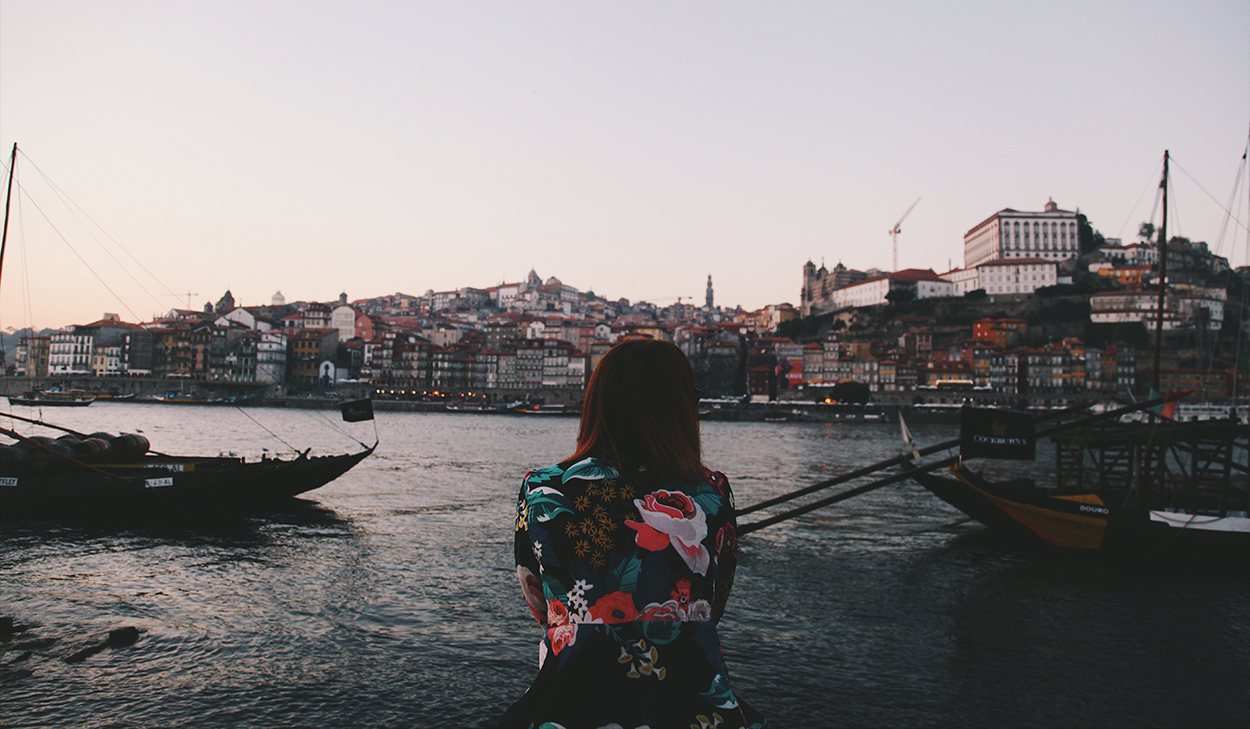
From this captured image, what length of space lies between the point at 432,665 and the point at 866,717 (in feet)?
11.2

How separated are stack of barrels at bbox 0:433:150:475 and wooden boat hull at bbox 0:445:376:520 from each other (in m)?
0.11

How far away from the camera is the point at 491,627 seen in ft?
25.3

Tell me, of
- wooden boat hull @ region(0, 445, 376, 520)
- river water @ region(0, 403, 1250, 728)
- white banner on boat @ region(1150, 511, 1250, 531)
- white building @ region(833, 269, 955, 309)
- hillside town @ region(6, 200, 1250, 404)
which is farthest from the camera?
white building @ region(833, 269, 955, 309)

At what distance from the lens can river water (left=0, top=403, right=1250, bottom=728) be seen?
19.5 ft

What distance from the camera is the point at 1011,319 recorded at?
3578 inches

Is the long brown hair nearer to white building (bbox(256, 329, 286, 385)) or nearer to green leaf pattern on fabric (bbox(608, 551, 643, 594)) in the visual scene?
green leaf pattern on fabric (bbox(608, 551, 643, 594))

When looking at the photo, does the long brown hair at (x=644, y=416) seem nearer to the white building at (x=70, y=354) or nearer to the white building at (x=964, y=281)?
the white building at (x=70, y=354)

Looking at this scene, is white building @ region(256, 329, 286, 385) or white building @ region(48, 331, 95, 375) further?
white building @ region(48, 331, 95, 375)

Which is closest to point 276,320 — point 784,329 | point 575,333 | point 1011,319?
point 575,333

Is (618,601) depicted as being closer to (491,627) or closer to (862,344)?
(491,627)

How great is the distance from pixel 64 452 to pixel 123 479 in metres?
1.92

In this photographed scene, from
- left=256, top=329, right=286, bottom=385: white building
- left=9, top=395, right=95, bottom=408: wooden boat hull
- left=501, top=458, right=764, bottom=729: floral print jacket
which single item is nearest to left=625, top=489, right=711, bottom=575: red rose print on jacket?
left=501, top=458, right=764, bottom=729: floral print jacket

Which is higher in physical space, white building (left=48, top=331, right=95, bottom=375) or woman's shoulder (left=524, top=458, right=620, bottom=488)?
white building (left=48, top=331, right=95, bottom=375)

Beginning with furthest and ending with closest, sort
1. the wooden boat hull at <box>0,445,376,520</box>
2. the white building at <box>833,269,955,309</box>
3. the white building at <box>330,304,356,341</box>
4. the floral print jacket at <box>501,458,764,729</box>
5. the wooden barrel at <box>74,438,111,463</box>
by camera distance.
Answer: the white building at <box>330,304,356,341</box> < the white building at <box>833,269,955,309</box> < the wooden barrel at <box>74,438,111,463</box> < the wooden boat hull at <box>0,445,376,520</box> < the floral print jacket at <box>501,458,764,729</box>
